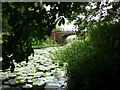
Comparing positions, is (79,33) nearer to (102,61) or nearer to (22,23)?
(102,61)

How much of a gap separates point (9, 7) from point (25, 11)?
0.34 feet

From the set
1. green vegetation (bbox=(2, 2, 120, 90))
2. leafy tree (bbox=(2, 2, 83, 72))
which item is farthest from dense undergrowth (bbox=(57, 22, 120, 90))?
leafy tree (bbox=(2, 2, 83, 72))

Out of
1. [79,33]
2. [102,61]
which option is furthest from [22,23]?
[79,33]

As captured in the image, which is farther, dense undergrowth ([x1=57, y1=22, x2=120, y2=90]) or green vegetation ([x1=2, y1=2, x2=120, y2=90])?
dense undergrowth ([x1=57, y1=22, x2=120, y2=90])

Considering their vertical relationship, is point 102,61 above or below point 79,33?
below

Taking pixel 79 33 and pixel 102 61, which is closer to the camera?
pixel 102 61

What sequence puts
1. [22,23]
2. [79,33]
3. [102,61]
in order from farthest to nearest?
[79,33] → [102,61] → [22,23]

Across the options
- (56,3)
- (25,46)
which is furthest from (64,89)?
(56,3)

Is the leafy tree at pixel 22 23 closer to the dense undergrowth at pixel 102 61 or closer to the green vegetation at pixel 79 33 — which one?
the green vegetation at pixel 79 33

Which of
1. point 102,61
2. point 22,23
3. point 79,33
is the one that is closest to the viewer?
point 22,23

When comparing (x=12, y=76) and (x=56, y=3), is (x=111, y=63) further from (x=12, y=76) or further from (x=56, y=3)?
(x=12, y=76)

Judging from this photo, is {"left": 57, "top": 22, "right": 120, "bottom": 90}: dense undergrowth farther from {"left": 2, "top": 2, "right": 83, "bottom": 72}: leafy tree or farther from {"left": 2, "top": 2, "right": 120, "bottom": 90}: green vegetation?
{"left": 2, "top": 2, "right": 83, "bottom": 72}: leafy tree

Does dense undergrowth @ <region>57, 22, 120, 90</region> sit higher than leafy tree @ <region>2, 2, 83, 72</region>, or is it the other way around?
leafy tree @ <region>2, 2, 83, 72</region>

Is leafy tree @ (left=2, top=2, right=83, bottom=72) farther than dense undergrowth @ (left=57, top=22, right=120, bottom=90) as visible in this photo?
No
